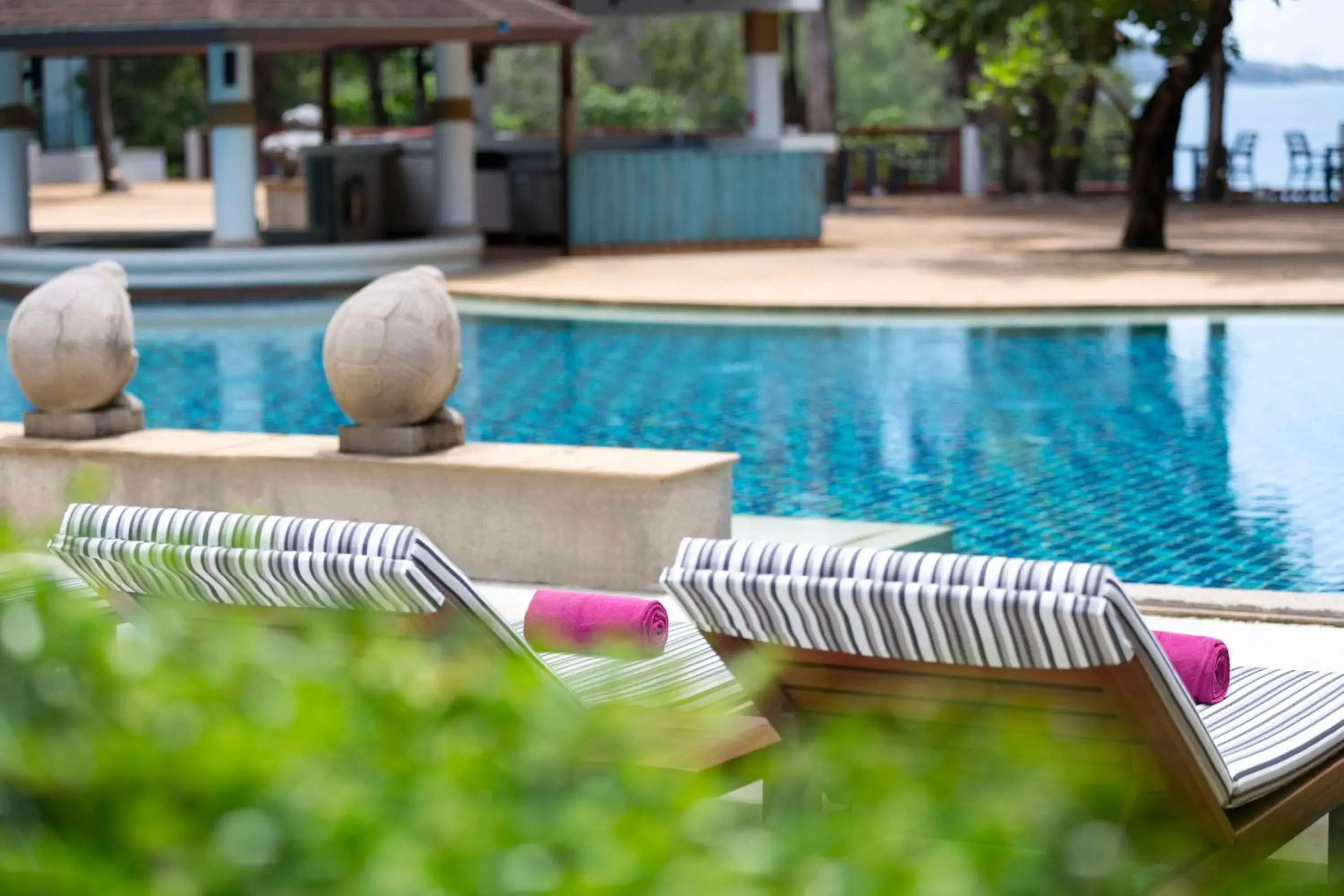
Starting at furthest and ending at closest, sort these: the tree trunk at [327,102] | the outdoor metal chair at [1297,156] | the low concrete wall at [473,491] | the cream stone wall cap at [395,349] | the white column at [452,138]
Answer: the outdoor metal chair at [1297,156] → the tree trunk at [327,102] → the white column at [452,138] → the cream stone wall cap at [395,349] → the low concrete wall at [473,491]

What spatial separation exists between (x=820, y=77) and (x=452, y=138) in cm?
1120

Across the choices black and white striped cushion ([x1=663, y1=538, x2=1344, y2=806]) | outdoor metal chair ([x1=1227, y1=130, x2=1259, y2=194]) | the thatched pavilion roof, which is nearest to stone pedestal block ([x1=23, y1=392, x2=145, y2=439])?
black and white striped cushion ([x1=663, y1=538, x2=1344, y2=806])

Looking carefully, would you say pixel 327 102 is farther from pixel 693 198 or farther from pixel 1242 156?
pixel 1242 156

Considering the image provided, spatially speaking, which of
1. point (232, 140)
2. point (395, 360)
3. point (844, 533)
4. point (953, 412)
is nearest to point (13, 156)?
point (232, 140)

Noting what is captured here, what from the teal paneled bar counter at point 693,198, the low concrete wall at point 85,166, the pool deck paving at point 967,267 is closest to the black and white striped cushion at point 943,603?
the pool deck paving at point 967,267

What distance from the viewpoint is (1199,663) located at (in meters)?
4.68

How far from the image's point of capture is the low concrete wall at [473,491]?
800 cm

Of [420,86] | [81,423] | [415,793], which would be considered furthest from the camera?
[420,86]

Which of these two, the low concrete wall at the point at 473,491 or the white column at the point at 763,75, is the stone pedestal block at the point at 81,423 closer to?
the low concrete wall at the point at 473,491

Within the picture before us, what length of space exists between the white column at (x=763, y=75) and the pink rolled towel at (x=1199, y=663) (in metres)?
21.9

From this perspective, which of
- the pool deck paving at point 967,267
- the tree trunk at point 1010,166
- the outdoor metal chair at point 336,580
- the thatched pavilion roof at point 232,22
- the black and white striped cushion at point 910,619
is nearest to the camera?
the black and white striped cushion at point 910,619

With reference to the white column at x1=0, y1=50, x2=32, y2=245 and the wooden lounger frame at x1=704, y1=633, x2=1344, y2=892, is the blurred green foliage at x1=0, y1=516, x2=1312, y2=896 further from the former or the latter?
the white column at x1=0, y1=50, x2=32, y2=245

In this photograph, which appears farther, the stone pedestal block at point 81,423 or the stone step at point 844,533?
the stone pedestal block at point 81,423

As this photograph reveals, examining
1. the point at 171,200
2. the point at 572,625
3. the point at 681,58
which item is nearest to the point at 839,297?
the point at 572,625
